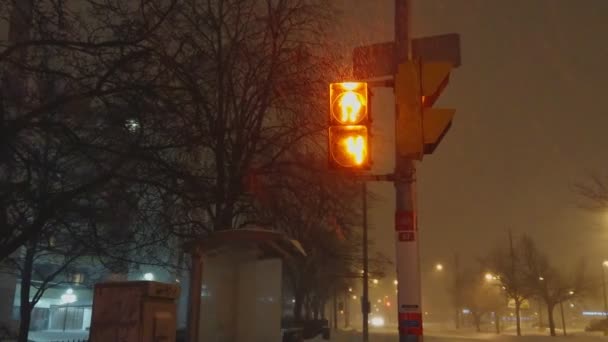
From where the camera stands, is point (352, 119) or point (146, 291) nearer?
point (352, 119)

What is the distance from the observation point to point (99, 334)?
8258mm

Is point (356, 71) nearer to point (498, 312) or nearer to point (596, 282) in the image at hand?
point (596, 282)

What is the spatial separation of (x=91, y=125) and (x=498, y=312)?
67612 millimetres

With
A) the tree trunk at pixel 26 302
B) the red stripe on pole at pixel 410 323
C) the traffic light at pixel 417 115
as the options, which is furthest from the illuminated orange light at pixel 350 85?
the tree trunk at pixel 26 302

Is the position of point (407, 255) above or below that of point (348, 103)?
below

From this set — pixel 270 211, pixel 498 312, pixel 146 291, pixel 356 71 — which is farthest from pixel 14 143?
pixel 498 312

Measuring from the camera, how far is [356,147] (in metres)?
5.65

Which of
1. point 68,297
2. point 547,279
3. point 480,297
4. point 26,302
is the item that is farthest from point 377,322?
point 26,302

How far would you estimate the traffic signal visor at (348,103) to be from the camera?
5.72 metres

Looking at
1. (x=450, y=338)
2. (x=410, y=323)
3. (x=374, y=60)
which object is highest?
(x=374, y=60)

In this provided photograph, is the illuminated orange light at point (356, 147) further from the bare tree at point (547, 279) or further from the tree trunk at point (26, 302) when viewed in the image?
the bare tree at point (547, 279)

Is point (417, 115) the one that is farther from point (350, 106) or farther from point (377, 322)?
point (377, 322)

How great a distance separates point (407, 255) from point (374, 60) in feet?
7.31

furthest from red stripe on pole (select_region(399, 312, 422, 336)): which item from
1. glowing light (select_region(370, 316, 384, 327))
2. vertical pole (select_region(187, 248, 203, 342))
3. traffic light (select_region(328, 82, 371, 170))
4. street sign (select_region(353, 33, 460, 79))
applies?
glowing light (select_region(370, 316, 384, 327))
